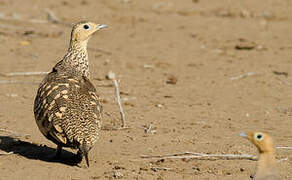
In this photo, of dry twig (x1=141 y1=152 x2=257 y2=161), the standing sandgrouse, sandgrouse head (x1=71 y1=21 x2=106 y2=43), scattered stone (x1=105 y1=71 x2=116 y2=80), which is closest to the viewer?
the standing sandgrouse

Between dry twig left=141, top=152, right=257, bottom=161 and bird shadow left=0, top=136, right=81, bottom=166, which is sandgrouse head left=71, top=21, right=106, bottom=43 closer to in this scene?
bird shadow left=0, top=136, right=81, bottom=166

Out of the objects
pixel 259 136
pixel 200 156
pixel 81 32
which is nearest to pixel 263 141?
pixel 259 136

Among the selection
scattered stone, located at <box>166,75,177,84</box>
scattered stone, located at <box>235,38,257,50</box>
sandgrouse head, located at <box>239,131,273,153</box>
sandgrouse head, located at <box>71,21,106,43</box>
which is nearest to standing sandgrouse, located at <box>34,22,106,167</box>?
sandgrouse head, located at <box>71,21,106,43</box>

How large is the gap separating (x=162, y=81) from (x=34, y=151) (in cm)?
379

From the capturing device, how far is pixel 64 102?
6051mm

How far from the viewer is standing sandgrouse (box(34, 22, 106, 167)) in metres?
5.79

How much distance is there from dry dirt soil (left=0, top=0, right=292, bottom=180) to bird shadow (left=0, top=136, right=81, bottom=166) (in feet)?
0.03

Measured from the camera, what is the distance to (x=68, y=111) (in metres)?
5.95

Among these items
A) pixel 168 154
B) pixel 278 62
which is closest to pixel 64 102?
pixel 168 154

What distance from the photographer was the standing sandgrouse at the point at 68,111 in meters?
5.79

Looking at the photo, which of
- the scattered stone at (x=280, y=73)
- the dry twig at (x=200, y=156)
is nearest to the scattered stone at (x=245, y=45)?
the scattered stone at (x=280, y=73)

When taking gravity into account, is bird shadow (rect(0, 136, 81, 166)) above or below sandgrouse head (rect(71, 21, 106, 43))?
below

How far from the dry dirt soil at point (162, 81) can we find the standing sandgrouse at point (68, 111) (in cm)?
37

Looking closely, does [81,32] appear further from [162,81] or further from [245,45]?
[245,45]
